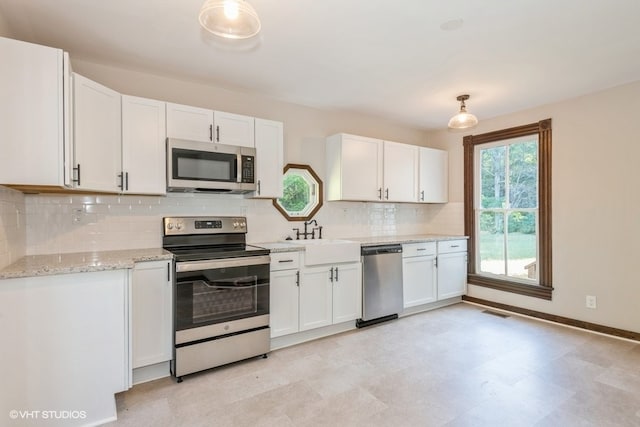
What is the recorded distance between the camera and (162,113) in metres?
2.71

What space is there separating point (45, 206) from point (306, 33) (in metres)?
2.34

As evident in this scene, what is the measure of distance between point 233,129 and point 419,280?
2.72 m

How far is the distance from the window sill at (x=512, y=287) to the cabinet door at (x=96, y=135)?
4291 mm

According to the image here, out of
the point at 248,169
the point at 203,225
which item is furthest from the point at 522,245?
the point at 203,225

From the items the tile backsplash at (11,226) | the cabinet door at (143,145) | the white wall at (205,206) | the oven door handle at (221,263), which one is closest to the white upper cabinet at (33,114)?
the tile backsplash at (11,226)

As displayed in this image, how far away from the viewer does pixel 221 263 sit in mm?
2559

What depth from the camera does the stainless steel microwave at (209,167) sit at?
2.70 m

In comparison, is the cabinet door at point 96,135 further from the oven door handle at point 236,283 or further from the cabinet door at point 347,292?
the cabinet door at point 347,292

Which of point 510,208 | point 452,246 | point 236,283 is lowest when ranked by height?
point 236,283

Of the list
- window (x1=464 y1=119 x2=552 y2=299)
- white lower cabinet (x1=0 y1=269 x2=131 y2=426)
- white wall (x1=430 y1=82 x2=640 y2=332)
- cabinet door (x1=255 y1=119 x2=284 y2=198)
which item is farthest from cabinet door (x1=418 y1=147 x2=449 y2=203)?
white lower cabinet (x1=0 y1=269 x2=131 y2=426)

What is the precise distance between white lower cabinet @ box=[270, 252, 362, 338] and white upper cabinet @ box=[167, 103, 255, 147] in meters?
1.13

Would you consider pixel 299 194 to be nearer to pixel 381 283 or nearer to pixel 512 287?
pixel 381 283

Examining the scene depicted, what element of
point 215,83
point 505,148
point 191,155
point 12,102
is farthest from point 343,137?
point 12,102

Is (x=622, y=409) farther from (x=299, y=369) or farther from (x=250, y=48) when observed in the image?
(x=250, y=48)
